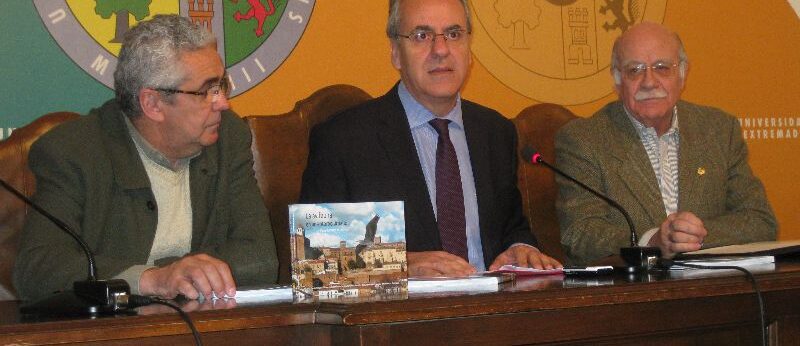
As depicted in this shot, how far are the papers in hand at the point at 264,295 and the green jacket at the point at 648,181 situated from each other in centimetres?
127

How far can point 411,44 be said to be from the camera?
3.26 m

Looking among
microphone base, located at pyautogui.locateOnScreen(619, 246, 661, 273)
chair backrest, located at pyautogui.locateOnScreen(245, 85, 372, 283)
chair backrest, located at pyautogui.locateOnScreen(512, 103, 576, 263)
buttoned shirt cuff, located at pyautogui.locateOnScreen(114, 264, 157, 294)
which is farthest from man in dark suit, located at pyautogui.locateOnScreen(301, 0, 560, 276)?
buttoned shirt cuff, located at pyautogui.locateOnScreen(114, 264, 157, 294)

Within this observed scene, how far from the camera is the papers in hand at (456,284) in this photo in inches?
83.6

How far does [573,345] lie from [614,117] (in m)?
1.70

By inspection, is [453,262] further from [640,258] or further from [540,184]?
[540,184]

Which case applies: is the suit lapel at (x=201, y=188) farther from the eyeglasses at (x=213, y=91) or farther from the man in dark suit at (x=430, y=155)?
the man in dark suit at (x=430, y=155)

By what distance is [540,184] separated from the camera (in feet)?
12.2

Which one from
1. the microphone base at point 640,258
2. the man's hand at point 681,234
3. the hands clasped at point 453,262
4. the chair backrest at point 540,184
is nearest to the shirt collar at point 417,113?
the chair backrest at point 540,184

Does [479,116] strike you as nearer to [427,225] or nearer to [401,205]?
[427,225]


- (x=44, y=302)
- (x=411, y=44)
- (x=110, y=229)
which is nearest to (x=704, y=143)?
(x=411, y=44)

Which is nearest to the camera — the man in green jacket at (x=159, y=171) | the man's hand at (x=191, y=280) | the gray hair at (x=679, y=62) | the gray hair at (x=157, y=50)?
the man's hand at (x=191, y=280)

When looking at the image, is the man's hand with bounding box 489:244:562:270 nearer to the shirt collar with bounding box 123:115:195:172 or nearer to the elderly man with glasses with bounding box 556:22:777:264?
the elderly man with glasses with bounding box 556:22:777:264

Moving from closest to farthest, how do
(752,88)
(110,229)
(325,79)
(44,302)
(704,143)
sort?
(44,302) < (110,229) < (704,143) < (325,79) < (752,88)

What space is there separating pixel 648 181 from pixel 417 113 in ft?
2.58
